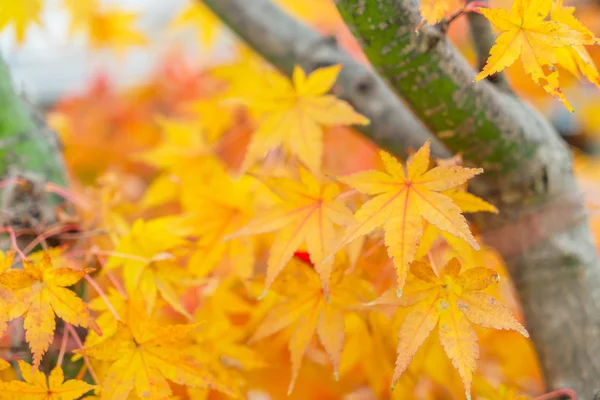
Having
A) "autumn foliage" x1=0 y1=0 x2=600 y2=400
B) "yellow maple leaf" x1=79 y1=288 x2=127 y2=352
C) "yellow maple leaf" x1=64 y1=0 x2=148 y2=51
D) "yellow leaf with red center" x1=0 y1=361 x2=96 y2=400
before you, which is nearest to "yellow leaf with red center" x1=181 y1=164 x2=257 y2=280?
"autumn foliage" x1=0 y1=0 x2=600 y2=400

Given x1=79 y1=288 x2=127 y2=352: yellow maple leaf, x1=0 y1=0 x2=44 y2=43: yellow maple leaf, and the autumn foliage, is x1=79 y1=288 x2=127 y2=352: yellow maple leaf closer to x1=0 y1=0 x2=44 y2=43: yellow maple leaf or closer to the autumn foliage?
the autumn foliage

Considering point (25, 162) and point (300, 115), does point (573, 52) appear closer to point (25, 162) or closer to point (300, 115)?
point (300, 115)

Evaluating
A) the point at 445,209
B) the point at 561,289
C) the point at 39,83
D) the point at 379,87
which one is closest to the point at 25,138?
the point at 379,87

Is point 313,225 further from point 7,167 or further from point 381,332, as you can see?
point 7,167

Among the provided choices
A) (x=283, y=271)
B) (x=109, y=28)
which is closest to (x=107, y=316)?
(x=283, y=271)

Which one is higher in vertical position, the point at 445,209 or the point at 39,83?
the point at 445,209

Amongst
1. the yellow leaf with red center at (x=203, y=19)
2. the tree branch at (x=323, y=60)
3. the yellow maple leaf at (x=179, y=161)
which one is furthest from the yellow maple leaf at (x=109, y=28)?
the tree branch at (x=323, y=60)
